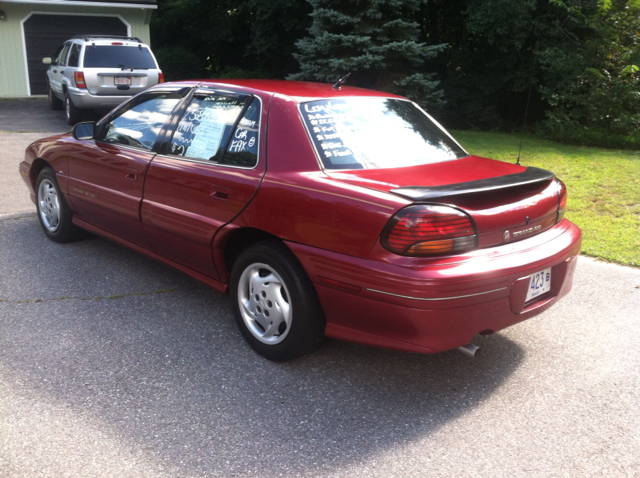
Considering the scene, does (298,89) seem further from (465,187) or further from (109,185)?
(109,185)

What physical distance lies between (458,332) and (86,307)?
2.62m

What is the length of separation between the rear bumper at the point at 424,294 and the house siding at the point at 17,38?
20001 mm

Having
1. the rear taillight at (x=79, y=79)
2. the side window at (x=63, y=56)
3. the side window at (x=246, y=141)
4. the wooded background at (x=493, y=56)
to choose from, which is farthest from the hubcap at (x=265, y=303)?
the side window at (x=63, y=56)

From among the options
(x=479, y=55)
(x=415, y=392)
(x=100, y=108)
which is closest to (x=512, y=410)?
(x=415, y=392)

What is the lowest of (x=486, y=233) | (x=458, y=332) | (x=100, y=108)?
(x=100, y=108)

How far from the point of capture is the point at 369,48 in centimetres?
1299

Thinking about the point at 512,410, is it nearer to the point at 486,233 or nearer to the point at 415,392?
the point at 415,392

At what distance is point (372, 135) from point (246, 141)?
2.48 ft

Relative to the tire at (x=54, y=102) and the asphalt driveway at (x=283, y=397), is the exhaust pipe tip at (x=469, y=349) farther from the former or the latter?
the tire at (x=54, y=102)

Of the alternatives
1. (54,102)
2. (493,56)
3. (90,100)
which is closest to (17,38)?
(54,102)

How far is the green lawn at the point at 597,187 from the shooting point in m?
6.13

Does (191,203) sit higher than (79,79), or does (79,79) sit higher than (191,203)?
(191,203)

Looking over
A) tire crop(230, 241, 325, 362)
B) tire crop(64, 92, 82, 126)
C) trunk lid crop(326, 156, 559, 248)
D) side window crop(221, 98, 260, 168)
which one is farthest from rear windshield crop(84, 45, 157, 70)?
trunk lid crop(326, 156, 559, 248)

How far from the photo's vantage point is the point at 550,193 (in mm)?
3564
